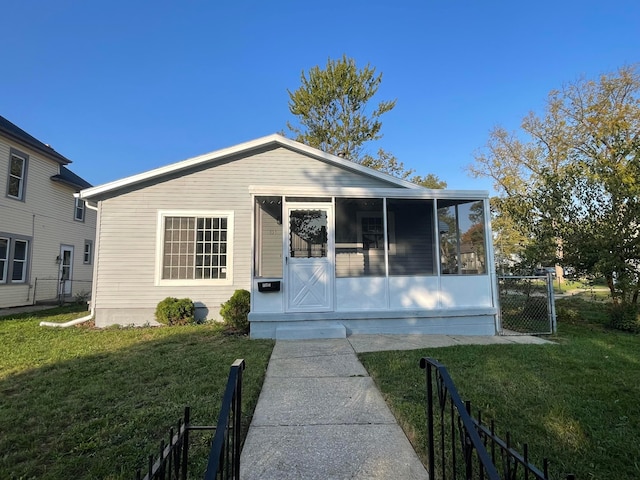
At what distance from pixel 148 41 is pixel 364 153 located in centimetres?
1407

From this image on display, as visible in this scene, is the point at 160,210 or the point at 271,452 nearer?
the point at 271,452

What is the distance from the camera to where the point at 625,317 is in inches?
320

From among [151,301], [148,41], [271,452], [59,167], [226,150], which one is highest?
[148,41]

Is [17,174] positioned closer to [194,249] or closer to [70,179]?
[70,179]

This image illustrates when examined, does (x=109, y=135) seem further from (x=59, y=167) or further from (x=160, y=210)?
(x=160, y=210)

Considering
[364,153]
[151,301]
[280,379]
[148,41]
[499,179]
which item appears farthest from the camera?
[499,179]

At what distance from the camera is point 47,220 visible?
13898mm

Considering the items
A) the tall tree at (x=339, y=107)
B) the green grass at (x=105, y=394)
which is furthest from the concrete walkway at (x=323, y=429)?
the tall tree at (x=339, y=107)

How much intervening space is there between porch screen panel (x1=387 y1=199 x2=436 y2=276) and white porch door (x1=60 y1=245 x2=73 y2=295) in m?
14.1

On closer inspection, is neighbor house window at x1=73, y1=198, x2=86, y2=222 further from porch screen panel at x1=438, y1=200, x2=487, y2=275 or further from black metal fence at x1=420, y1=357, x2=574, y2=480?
black metal fence at x1=420, y1=357, x2=574, y2=480

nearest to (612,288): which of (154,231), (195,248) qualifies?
(195,248)

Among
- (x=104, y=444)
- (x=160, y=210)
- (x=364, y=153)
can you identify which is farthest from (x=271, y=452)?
(x=364, y=153)

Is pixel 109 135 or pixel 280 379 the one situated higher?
pixel 109 135

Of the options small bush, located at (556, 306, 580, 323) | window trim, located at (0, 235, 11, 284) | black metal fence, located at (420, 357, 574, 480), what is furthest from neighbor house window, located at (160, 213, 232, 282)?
small bush, located at (556, 306, 580, 323)
